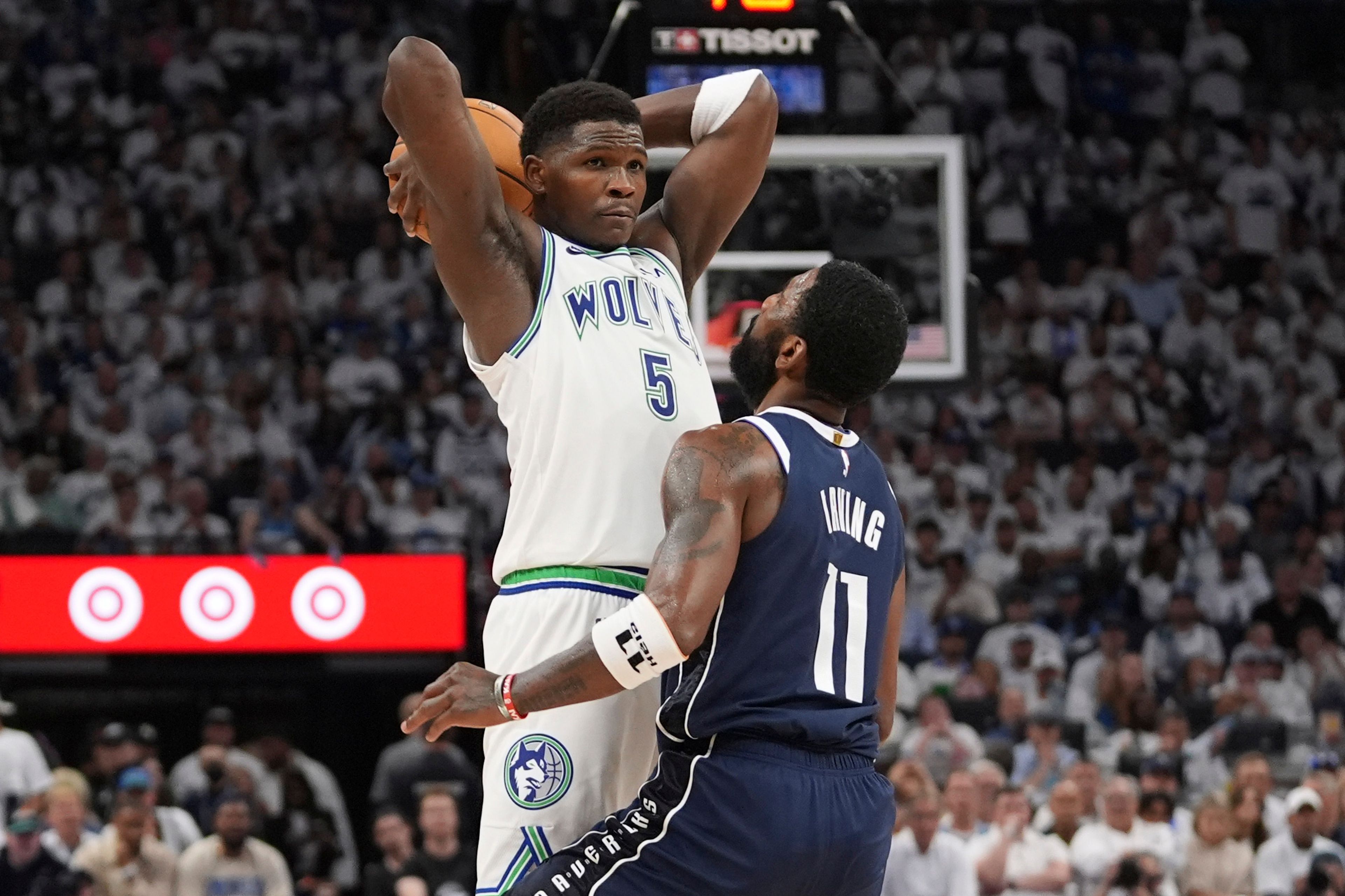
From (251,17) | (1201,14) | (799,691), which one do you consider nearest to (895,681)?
(799,691)

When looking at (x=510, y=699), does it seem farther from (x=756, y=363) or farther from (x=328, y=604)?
(x=328, y=604)

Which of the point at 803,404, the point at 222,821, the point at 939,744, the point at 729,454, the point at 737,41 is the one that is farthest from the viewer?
the point at 939,744

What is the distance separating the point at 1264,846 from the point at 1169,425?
5.45m

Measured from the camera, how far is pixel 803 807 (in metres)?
3.63

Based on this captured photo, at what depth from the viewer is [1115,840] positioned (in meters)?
11.0

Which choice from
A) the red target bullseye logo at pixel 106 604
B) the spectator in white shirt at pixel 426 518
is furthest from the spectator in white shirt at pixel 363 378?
the red target bullseye logo at pixel 106 604

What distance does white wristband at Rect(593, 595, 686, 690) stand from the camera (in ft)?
11.6

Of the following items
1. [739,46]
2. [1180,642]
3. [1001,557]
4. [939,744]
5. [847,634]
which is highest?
[739,46]

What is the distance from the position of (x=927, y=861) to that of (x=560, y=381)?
722cm

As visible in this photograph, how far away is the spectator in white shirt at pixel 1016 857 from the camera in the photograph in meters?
10.8

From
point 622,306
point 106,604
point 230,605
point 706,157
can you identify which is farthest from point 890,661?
point 106,604

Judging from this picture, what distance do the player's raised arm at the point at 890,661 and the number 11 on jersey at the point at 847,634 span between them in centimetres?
18

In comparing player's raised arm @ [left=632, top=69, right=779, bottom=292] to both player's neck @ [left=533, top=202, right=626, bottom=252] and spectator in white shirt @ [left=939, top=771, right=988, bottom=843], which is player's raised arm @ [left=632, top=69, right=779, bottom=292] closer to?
player's neck @ [left=533, top=202, right=626, bottom=252]

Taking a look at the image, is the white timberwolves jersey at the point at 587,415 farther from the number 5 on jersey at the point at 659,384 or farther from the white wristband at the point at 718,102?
the white wristband at the point at 718,102
